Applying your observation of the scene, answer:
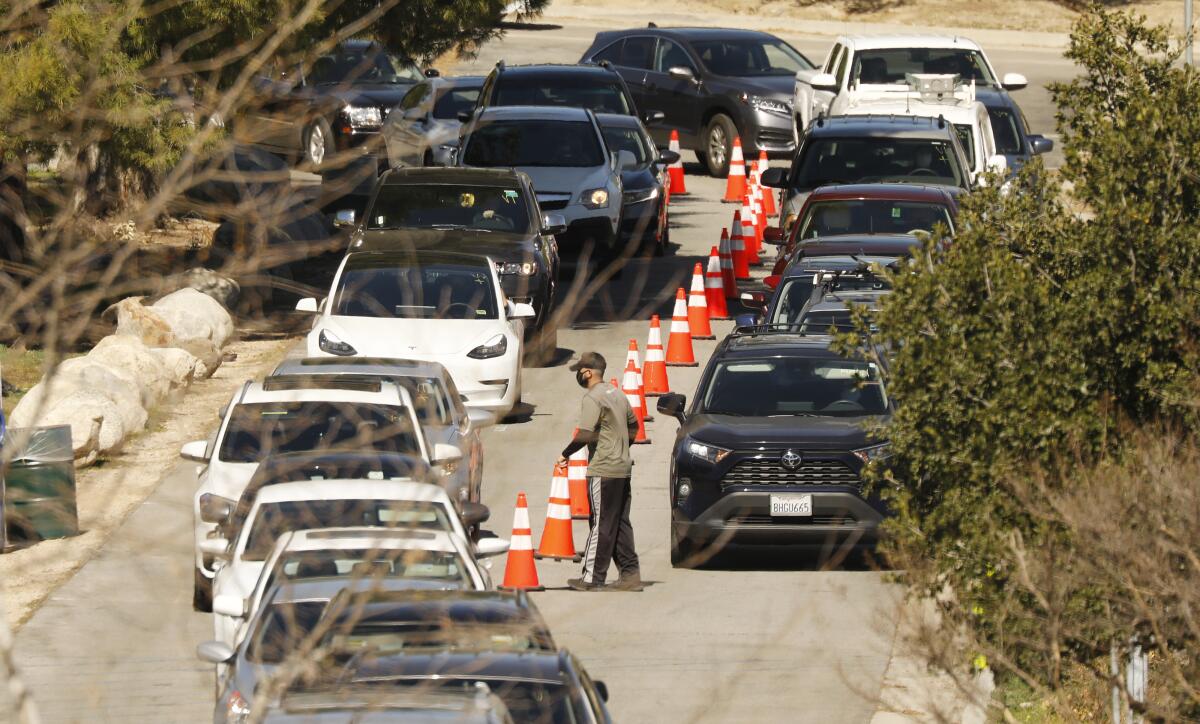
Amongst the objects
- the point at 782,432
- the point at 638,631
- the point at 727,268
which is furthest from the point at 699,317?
the point at 638,631

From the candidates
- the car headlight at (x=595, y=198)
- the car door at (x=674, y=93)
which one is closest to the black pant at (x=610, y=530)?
the car headlight at (x=595, y=198)

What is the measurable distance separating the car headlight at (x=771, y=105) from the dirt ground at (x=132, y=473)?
9.97 metres

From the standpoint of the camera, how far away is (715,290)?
2275 cm

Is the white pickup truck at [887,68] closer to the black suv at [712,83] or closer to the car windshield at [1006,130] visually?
the car windshield at [1006,130]

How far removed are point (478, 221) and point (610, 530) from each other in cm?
778

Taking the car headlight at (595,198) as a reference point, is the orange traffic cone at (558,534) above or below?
below

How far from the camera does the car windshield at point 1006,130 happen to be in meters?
25.7

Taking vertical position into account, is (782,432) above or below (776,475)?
above

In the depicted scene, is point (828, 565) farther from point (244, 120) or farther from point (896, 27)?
point (896, 27)

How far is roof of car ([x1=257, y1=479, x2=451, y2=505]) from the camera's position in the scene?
1160cm

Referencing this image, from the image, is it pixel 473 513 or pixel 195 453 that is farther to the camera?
pixel 195 453

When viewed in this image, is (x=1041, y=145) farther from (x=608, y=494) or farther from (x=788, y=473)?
(x=608, y=494)

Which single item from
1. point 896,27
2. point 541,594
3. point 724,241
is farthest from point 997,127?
point 896,27

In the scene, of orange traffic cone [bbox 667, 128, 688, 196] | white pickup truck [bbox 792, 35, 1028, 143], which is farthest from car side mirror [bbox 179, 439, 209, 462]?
orange traffic cone [bbox 667, 128, 688, 196]
